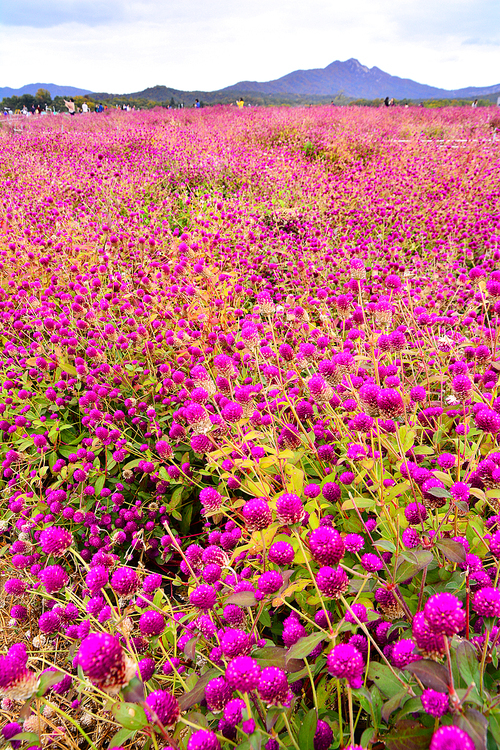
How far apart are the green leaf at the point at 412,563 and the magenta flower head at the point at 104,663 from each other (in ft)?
2.32

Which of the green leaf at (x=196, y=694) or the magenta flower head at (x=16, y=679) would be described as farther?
the green leaf at (x=196, y=694)

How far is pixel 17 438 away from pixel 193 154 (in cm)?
796

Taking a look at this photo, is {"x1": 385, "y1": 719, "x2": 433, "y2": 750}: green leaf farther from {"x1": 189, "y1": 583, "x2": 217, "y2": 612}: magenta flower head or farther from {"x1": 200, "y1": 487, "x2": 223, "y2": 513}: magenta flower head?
Answer: {"x1": 200, "y1": 487, "x2": 223, "y2": 513}: magenta flower head

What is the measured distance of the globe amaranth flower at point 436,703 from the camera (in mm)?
750

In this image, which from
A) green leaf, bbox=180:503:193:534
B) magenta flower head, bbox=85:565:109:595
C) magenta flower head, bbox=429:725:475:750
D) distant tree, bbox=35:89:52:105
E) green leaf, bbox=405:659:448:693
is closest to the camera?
magenta flower head, bbox=429:725:475:750

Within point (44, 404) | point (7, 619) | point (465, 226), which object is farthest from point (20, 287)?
point (465, 226)

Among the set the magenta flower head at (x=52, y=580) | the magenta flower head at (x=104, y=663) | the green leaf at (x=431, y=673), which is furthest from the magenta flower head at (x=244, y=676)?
the magenta flower head at (x=52, y=580)

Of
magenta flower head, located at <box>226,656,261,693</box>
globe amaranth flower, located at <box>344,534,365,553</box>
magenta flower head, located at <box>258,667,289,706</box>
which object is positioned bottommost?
magenta flower head, located at <box>258,667,289,706</box>

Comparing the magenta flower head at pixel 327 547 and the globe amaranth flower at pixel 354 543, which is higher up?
the magenta flower head at pixel 327 547

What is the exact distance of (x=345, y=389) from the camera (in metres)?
1.80

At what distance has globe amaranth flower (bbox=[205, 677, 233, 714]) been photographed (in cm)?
96

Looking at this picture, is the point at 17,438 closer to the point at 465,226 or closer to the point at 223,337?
the point at 223,337

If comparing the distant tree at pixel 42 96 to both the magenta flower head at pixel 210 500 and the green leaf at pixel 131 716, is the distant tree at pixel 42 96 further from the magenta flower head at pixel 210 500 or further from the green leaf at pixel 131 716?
the green leaf at pixel 131 716

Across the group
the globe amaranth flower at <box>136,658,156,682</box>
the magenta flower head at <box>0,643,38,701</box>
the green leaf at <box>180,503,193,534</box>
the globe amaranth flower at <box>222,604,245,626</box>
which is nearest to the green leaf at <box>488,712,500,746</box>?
the globe amaranth flower at <box>222,604,245,626</box>
